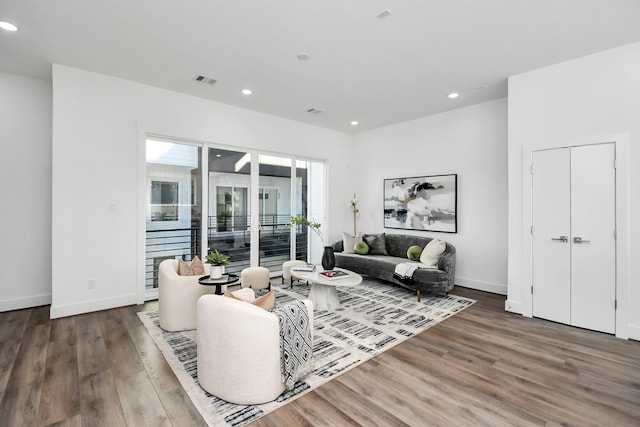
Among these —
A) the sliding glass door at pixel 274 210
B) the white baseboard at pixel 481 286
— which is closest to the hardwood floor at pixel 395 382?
the white baseboard at pixel 481 286

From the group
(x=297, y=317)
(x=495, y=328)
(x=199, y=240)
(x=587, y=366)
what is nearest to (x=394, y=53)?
(x=297, y=317)

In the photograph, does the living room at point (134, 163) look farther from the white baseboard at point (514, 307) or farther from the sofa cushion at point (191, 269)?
the sofa cushion at point (191, 269)

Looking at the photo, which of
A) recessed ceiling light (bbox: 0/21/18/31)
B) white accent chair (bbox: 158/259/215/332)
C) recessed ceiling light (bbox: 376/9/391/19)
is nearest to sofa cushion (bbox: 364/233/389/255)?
white accent chair (bbox: 158/259/215/332)

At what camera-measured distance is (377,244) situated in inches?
231

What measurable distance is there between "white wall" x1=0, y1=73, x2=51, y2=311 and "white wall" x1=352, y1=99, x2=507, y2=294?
5.72 metres

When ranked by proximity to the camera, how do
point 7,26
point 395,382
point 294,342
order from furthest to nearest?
1. point 7,26
2. point 395,382
3. point 294,342

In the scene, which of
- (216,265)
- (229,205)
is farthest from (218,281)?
(229,205)

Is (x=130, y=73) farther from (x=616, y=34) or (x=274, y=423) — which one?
(x=616, y=34)

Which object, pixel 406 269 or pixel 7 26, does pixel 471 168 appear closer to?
pixel 406 269

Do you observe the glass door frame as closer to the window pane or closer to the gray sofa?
the window pane

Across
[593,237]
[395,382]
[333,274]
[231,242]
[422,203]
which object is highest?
[422,203]

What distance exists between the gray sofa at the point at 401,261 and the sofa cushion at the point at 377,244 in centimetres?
8

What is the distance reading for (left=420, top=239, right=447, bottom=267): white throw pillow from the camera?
187 inches

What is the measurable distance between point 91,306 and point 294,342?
3291mm
